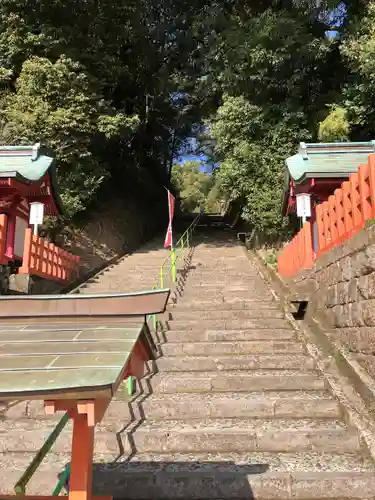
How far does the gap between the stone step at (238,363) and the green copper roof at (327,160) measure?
5.43 metres

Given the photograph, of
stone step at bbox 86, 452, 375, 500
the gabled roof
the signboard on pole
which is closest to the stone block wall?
stone step at bbox 86, 452, 375, 500

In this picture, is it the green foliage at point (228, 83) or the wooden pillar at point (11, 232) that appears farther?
the green foliage at point (228, 83)

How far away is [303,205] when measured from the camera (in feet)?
35.4

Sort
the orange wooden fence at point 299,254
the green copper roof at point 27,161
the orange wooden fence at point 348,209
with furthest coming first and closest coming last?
the green copper roof at point 27,161, the orange wooden fence at point 299,254, the orange wooden fence at point 348,209

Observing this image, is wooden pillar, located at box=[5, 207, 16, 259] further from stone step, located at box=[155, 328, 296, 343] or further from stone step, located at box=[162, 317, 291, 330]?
stone step, located at box=[155, 328, 296, 343]

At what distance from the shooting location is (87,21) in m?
16.0

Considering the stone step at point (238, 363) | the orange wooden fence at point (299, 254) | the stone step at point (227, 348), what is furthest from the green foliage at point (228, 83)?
the stone step at point (238, 363)

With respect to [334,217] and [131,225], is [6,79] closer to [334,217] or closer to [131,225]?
[131,225]

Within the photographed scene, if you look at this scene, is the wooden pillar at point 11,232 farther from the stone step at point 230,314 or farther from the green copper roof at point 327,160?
the green copper roof at point 327,160

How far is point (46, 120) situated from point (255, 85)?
7251mm

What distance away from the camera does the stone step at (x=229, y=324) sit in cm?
749

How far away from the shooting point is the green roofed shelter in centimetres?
1030

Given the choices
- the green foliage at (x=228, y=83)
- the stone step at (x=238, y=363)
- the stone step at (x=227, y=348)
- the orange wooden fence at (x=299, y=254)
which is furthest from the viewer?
the green foliage at (x=228, y=83)

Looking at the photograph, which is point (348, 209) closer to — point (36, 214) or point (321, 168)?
point (321, 168)
